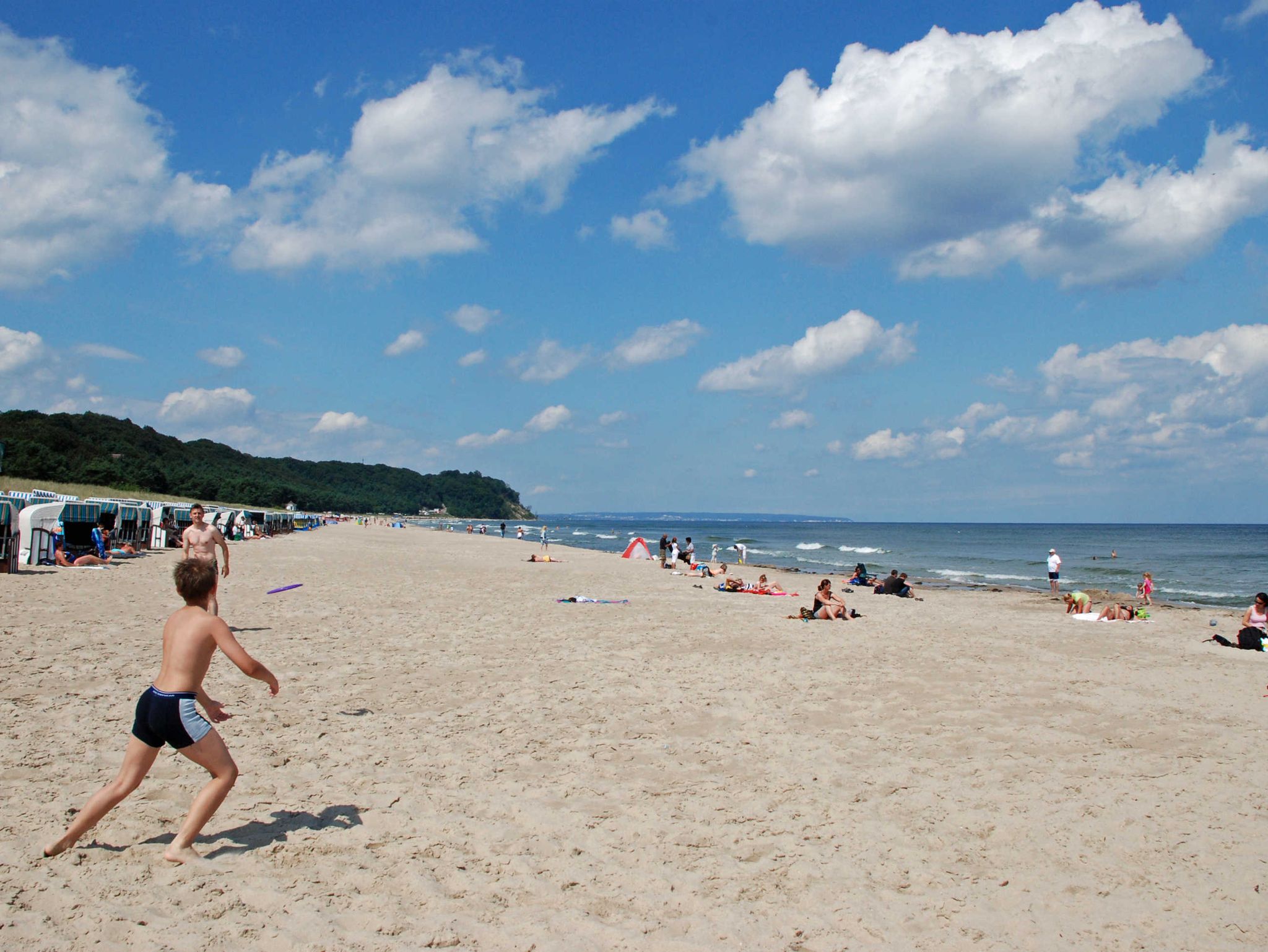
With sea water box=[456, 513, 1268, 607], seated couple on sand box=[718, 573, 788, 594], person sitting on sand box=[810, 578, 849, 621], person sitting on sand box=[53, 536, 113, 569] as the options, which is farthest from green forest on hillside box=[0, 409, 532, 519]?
person sitting on sand box=[810, 578, 849, 621]

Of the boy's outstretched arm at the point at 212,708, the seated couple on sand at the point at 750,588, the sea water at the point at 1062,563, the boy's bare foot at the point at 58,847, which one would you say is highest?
the boy's outstretched arm at the point at 212,708

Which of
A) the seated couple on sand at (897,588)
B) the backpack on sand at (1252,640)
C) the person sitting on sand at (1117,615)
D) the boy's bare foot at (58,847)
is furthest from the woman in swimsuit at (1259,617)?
the boy's bare foot at (58,847)

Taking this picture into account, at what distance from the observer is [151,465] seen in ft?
264

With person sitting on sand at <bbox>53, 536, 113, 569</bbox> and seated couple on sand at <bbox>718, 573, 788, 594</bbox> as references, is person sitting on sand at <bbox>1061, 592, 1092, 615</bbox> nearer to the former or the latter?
seated couple on sand at <bbox>718, 573, 788, 594</bbox>

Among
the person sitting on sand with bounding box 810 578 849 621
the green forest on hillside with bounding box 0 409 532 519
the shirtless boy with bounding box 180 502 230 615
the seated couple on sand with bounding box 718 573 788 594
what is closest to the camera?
the shirtless boy with bounding box 180 502 230 615

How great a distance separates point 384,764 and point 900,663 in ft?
21.0

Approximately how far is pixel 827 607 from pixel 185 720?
11447 millimetres

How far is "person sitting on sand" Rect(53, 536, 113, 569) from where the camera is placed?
55.4 feet

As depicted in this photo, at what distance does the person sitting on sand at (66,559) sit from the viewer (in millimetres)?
16891

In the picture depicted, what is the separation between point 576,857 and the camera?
400 cm

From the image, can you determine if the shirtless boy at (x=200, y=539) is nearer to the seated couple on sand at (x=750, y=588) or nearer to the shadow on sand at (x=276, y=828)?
the shadow on sand at (x=276, y=828)

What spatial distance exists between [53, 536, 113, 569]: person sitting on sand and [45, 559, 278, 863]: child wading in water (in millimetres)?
16416

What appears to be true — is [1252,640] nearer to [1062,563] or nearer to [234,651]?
[234,651]

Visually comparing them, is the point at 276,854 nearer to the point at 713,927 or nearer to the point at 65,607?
the point at 713,927
